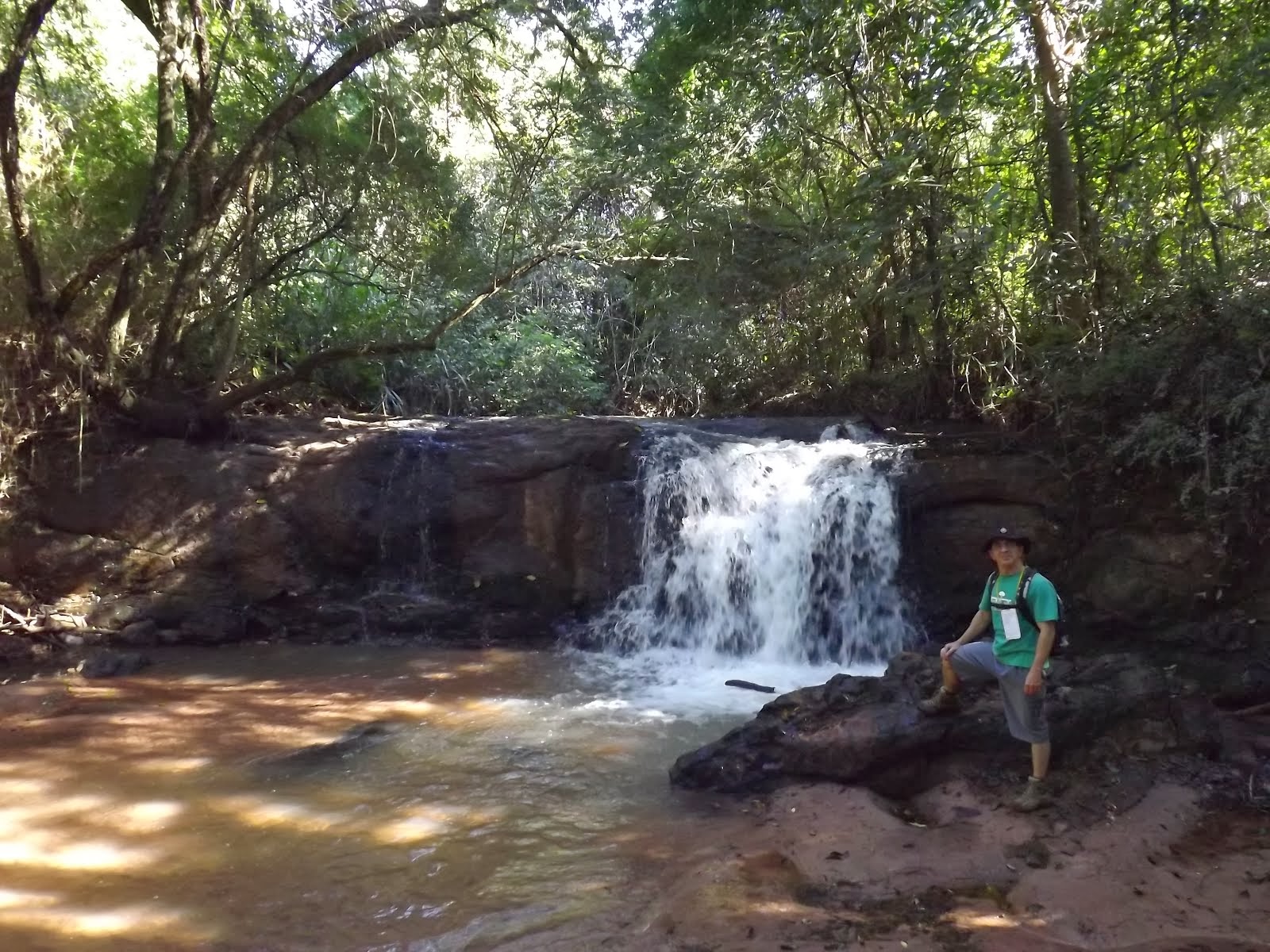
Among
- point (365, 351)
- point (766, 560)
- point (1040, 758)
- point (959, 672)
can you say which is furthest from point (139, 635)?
point (1040, 758)

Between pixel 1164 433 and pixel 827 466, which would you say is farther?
pixel 827 466

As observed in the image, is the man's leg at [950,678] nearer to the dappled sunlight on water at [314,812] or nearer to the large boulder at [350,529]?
the dappled sunlight on water at [314,812]

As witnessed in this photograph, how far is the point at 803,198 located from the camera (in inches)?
465

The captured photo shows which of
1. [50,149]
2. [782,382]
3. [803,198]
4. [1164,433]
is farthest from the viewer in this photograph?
[782,382]

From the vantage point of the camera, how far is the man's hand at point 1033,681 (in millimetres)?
4176

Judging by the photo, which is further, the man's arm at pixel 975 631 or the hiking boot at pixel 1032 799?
the man's arm at pixel 975 631

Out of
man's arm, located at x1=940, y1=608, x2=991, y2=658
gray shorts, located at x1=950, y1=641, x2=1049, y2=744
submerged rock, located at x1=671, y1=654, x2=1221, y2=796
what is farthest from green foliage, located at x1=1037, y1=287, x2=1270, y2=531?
gray shorts, located at x1=950, y1=641, x2=1049, y2=744

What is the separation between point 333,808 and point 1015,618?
3.89 meters

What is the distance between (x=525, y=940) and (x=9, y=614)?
758 cm

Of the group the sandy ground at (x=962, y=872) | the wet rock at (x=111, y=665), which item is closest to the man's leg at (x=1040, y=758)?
the sandy ground at (x=962, y=872)

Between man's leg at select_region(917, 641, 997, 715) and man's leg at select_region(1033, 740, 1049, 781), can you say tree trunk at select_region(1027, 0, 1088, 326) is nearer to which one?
man's leg at select_region(917, 641, 997, 715)

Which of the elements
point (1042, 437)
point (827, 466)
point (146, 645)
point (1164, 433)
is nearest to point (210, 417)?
point (146, 645)

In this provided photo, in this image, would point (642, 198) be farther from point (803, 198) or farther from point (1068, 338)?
point (1068, 338)

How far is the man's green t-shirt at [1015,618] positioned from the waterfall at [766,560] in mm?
3889
